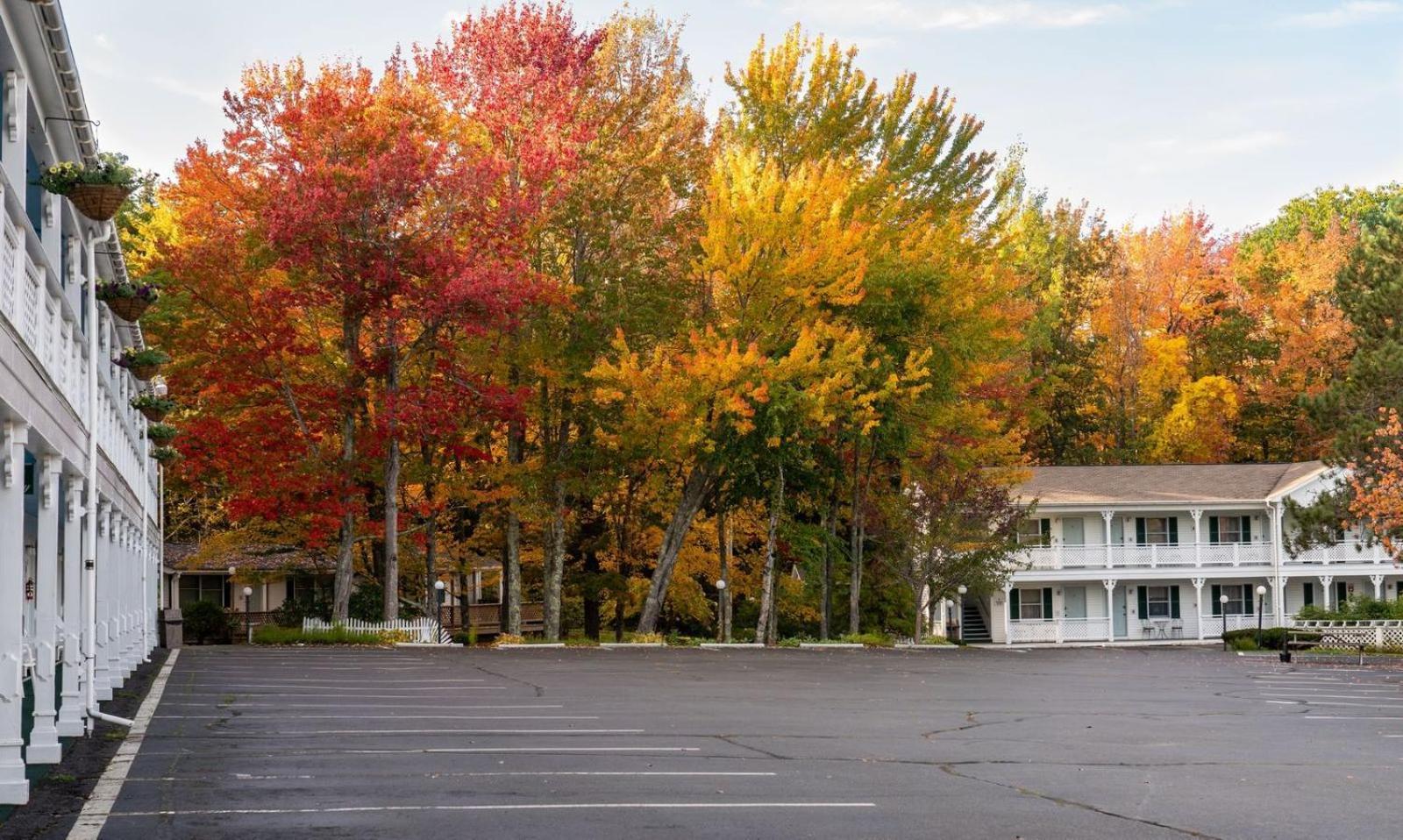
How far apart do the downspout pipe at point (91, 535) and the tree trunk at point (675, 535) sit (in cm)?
2594

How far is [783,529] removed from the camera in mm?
49062

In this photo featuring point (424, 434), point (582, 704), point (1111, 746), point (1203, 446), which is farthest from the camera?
A: point (1203, 446)

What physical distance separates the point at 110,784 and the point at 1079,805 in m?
8.80

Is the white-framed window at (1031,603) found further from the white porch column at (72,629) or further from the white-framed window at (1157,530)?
the white porch column at (72,629)

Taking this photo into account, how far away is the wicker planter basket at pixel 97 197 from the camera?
1669cm

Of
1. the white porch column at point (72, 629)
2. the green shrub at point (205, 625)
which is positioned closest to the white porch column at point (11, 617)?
the white porch column at point (72, 629)

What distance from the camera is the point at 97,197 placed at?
16812mm

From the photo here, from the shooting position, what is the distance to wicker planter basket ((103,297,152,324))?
21.3 m

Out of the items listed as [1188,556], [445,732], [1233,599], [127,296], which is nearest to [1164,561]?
[1188,556]

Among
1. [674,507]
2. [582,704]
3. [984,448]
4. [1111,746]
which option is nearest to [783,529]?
[674,507]

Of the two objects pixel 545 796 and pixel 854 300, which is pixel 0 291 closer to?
pixel 545 796

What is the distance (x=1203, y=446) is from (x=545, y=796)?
61092 millimetres

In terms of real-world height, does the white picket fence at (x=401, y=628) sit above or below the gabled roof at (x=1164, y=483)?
below

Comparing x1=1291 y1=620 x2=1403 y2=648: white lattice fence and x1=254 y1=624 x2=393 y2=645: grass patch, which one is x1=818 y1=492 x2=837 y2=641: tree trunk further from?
x1=254 y1=624 x2=393 y2=645: grass patch
